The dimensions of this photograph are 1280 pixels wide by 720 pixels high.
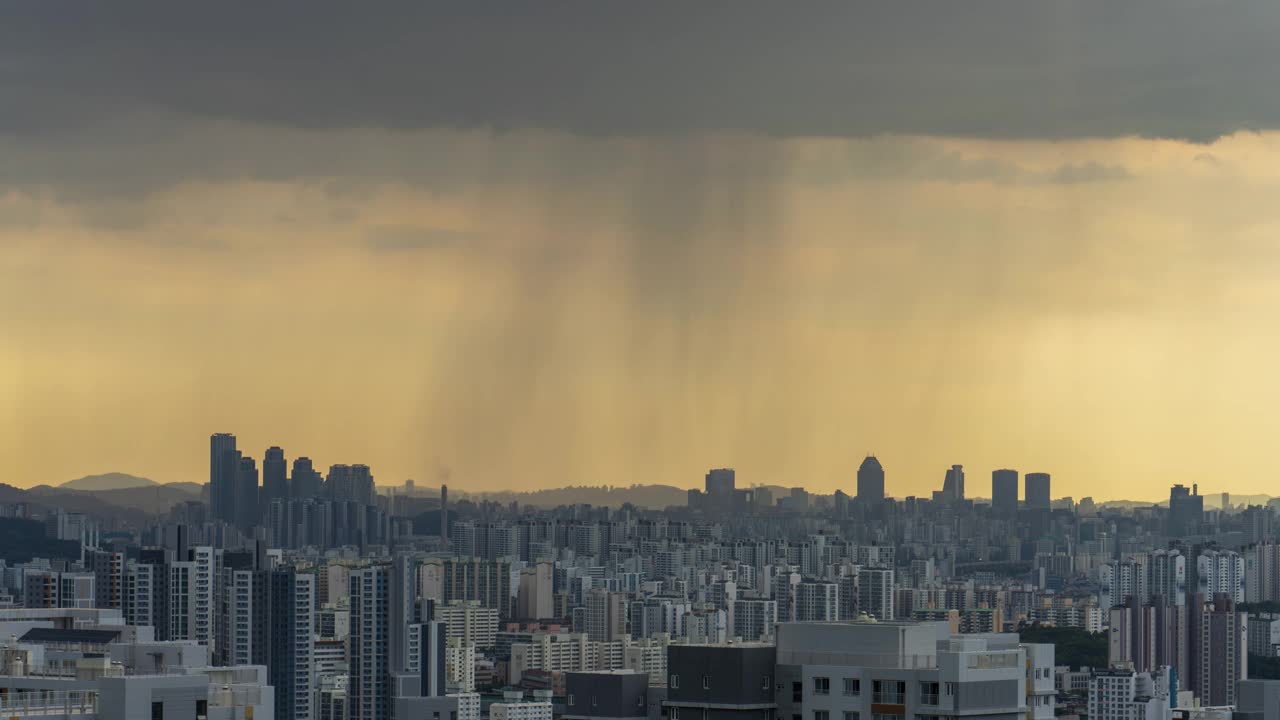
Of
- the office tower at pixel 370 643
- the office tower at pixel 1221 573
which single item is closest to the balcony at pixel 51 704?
the office tower at pixel 370 643

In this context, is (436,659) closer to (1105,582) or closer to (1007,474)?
(1007,474)

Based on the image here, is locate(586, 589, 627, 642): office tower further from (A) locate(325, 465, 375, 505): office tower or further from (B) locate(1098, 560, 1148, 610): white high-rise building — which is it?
(B) locate(1098, 560, 1148, 610): white high-rise building

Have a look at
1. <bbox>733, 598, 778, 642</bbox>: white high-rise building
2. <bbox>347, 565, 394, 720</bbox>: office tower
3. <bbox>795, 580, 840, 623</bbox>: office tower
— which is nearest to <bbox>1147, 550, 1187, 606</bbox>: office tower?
<bbox>795, 580, 840, 623</bbox>: office tower

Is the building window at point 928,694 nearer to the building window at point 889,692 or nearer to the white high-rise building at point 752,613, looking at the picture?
the building window at point 889,692

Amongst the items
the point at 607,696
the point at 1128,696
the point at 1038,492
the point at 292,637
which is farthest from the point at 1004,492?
the point at 607,696

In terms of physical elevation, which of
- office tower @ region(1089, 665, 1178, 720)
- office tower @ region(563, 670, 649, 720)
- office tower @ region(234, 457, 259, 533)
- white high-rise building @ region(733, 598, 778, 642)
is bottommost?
office tower @ region(1089, 665, 1178, 720)

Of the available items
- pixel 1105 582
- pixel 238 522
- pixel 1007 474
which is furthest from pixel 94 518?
pixel 1105 582
